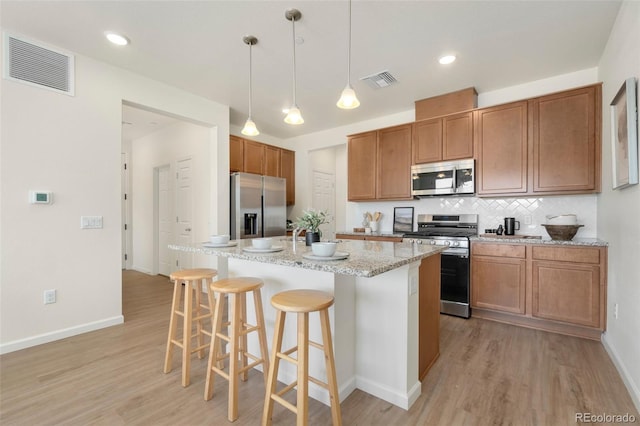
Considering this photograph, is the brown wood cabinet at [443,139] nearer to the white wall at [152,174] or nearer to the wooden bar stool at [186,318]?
the white wall at [152,174]

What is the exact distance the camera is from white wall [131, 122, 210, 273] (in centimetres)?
438

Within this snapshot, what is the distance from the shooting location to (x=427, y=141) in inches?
151

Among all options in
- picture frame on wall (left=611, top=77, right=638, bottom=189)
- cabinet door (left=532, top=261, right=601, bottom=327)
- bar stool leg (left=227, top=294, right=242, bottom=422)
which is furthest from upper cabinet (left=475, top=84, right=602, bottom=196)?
Result: bar stool leg (left=227, top=294, right=242, bottom=422)

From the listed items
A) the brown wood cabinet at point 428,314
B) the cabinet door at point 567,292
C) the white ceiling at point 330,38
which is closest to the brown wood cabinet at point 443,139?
the white ceiling at point 330,38

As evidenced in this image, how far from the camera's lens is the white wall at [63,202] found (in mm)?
2461

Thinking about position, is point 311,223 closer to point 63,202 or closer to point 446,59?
point 446,59

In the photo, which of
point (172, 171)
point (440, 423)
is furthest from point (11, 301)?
point (440, 423)

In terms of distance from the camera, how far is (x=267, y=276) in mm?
2100

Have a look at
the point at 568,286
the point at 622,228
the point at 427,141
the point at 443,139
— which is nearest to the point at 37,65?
the point at 427,141

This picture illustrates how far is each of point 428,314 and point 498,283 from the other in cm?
150

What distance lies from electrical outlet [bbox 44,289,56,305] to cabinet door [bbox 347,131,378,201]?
12.1 feet

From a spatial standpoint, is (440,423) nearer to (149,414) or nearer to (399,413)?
(399,413)

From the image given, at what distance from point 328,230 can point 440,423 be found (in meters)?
4.94

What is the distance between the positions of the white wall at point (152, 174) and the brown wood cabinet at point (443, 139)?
290 cm
